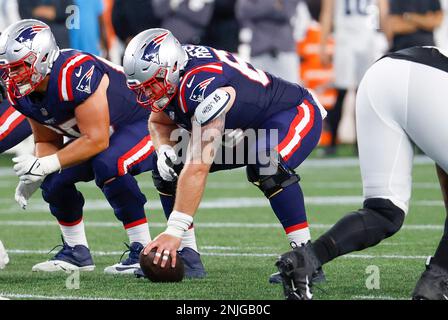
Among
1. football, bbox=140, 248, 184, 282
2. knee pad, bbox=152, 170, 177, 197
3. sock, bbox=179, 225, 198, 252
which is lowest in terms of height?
sock, bbox=179, 225, 198, 252

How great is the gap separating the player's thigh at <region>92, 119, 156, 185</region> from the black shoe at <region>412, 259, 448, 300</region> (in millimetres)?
1604

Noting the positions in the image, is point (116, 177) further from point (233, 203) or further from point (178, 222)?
point (233, 203)

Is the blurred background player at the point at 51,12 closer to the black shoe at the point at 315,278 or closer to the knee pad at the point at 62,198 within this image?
the knee pad at the point at 62,198

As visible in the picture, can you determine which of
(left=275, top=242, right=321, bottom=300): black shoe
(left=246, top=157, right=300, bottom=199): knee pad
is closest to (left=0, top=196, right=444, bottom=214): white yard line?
(left=246, top=157, right=300, bottom=199): knee pad

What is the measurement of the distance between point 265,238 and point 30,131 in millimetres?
1615

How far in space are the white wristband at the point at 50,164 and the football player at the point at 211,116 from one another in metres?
0.48

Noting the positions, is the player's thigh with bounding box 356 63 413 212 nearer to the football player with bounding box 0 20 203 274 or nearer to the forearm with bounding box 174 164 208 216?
the forearm with bounding box 174 164 208 216

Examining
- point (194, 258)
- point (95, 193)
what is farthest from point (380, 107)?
point (95, 193)

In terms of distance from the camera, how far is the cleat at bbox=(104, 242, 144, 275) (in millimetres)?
5703

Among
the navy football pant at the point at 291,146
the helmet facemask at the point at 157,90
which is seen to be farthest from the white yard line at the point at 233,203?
the helmet facemask at the point at 157,90

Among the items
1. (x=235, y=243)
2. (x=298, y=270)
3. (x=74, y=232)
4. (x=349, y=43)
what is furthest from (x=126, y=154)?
(x=349, y=43)

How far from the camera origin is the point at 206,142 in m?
4.84

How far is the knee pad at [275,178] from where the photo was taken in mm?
5180

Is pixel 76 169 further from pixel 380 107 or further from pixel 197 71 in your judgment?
pixel 380 107
